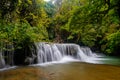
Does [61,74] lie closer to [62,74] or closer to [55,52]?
[62,74]

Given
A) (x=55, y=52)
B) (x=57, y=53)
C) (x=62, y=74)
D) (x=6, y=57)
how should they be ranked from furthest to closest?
1. (x=57, y=53)
2. (x=55, y=52)
3. (x=6, y=57)
4. (x=62, y=74)

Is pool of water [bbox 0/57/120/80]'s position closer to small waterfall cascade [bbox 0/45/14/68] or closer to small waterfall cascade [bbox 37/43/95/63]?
small waterfall cascade [bbox 0/45/14/68]

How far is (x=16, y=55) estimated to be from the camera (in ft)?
35.3

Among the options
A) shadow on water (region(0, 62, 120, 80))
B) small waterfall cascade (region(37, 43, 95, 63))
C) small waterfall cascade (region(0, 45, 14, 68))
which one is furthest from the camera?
small waterfall cascade (region(37, 43, 95, 63))

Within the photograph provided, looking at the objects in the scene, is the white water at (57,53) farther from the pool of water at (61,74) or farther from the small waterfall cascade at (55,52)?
the pool of water at (61,74)

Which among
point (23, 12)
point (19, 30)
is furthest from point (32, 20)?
point (19, 30)

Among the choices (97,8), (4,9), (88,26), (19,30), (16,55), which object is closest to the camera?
(97,8)

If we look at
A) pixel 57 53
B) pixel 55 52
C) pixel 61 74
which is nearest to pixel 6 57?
pixel 61 74

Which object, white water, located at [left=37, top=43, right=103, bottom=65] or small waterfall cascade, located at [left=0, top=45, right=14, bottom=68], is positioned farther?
white water, located at [left=37, top=43, right=103, bottom=65]

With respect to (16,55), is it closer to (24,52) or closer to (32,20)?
(24,52)

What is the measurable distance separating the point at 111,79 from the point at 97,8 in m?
2.50

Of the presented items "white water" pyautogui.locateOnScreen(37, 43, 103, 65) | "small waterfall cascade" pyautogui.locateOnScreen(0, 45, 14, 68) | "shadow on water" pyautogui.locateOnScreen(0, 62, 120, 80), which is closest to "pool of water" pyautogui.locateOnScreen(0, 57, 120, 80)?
"shadow on water" pyautogui.locateOnScreen(0, 62, 120, 80)

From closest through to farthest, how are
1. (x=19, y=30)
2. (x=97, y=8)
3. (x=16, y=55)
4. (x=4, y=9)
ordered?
1. (x=97, y=8)
2. (x=4, y=9)
3. (x=19, y=30)
4. (x=16, y=55)

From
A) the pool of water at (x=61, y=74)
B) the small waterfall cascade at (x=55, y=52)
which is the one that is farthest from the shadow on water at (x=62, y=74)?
the small waterfall cascade at (x=55, y=52)
